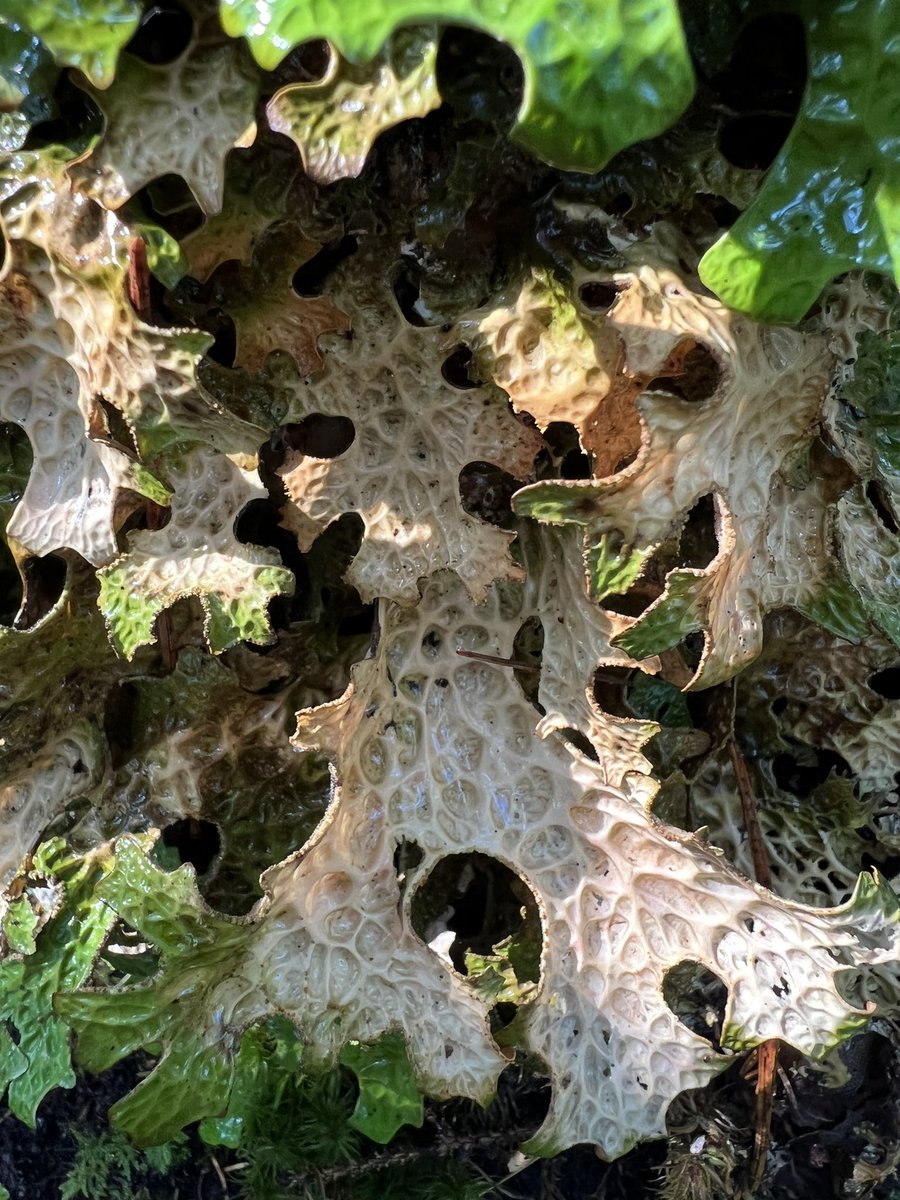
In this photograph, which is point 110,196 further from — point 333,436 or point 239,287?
point 333,436

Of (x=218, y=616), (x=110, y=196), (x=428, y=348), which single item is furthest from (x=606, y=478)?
(x=110, y=196)

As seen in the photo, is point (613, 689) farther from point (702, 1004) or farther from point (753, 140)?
point (753, 140)

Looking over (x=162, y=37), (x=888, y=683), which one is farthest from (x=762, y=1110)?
(x=162, y=37)

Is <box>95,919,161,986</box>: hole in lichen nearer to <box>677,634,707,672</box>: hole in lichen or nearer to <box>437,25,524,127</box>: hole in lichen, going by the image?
<box>677,634,707,672</box>: hole in lichen

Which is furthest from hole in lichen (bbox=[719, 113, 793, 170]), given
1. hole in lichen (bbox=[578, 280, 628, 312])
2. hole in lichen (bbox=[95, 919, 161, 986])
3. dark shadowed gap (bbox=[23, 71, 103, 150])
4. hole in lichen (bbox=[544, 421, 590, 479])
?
hole in lichen (bbox=[95, 919, 161, 986])

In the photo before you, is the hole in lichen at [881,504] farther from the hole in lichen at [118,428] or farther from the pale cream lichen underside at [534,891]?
the hole in lichen at [118,428]
